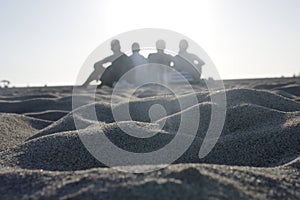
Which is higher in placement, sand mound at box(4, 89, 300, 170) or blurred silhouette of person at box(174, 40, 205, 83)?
blurred silhouette of person at box(174, 40, 205, 83)

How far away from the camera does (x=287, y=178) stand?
135 cm

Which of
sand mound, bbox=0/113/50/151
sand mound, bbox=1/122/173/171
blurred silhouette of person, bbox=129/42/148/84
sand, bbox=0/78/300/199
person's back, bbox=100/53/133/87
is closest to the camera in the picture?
sand, bbox=0/78/300/199

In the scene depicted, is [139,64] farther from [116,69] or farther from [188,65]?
[188,65]

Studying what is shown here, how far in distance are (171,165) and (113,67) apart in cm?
617

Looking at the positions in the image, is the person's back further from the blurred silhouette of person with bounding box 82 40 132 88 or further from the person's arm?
the person's arm

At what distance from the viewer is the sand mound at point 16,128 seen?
2.63 meters

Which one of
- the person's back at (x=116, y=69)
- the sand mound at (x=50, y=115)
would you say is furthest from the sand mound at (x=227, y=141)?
the person's back at (x=116, y=69)

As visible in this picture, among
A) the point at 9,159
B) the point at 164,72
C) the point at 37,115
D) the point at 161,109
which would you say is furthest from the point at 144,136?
the point at 164,72

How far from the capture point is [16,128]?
120 inches

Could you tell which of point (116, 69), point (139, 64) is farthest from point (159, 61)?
point (116, 69)

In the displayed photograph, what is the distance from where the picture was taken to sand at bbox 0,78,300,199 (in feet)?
3.73

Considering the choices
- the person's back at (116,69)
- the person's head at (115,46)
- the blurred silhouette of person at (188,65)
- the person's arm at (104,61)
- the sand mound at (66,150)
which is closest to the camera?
the sand mound at (66,150)

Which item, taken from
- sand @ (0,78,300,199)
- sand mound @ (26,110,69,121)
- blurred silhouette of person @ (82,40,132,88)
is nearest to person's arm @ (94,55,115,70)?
blurred silhouette of person @ (82,40,132,88)

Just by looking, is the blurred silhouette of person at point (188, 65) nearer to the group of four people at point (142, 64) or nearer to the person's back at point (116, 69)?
the group of four people at point (142, 64)
